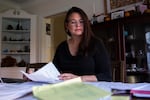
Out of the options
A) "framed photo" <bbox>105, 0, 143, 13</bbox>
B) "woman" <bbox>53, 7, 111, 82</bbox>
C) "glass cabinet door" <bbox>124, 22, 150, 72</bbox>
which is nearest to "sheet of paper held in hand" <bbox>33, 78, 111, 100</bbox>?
"woman" <bbox>53, 7, 111, 82</bbox>

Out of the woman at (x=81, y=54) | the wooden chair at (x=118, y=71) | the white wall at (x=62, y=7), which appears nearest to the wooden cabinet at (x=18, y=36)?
the white wall at (x=62, y=7)

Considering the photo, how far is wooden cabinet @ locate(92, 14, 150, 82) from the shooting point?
258 cm

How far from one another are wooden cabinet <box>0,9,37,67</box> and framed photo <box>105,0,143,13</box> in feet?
5.76

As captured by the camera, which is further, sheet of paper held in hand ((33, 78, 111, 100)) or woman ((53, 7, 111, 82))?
woman ((53, 7, 111, 82))

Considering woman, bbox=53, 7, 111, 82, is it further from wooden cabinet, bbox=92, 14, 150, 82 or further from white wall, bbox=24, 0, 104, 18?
white wall, bbox=24, 0, 104, 18

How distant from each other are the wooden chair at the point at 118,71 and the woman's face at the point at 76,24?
0.35 meters

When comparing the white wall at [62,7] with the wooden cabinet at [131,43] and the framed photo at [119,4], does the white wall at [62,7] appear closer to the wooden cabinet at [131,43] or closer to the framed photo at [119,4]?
the framed photo at [119,4]

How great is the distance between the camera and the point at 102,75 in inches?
52.7

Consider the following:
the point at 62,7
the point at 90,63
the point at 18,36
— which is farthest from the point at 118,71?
the point at 18,36

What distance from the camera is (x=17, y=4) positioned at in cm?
478

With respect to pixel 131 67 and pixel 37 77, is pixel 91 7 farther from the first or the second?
pixel 37 77

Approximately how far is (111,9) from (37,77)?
8.17 feet

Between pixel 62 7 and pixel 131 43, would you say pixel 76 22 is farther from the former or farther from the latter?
pixel 62 7

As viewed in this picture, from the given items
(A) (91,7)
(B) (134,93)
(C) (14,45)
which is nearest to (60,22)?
(C) (14,45)
